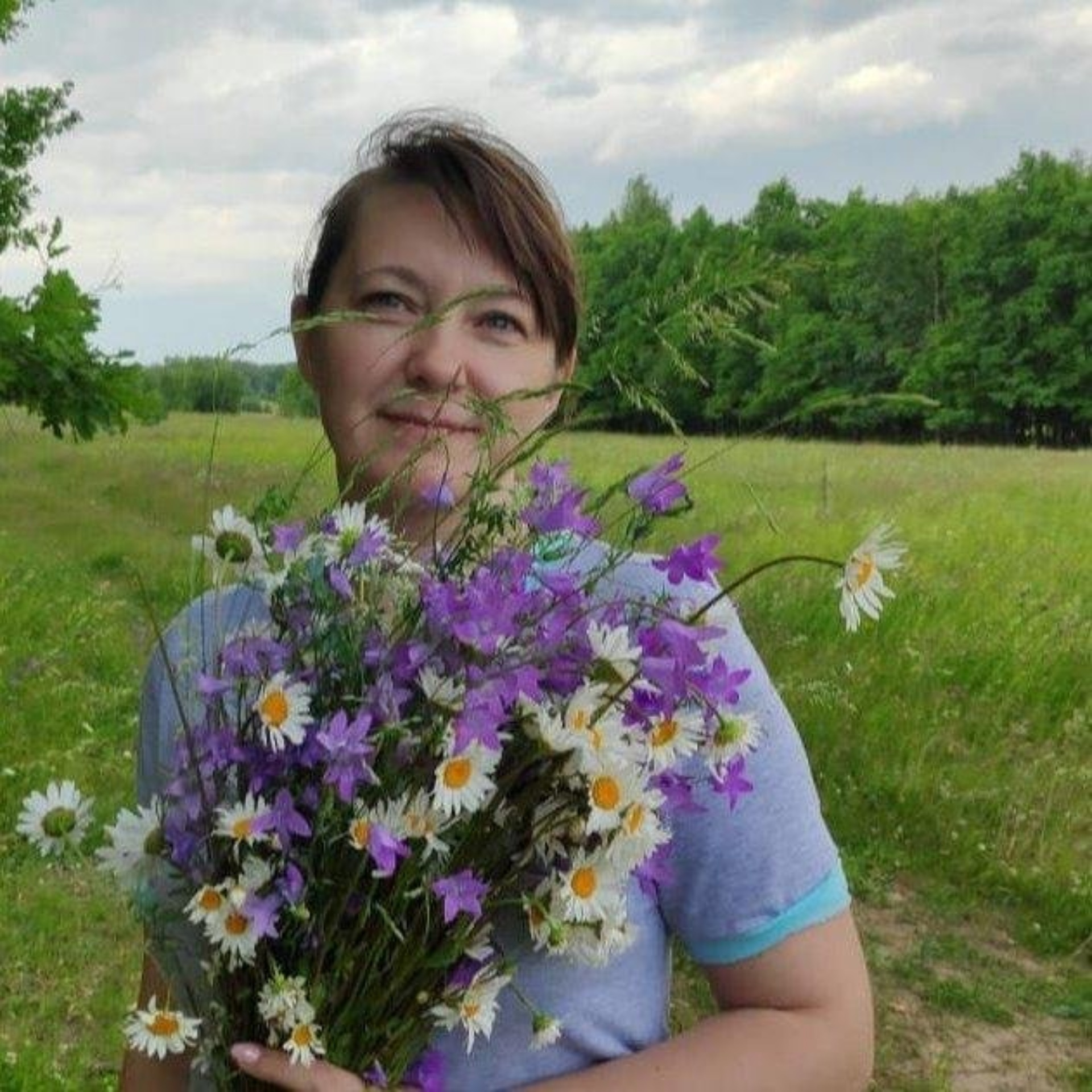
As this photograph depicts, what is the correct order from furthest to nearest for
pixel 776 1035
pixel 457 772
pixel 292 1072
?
pixel 776 1035
pixel 292 1072
pixel 457 772

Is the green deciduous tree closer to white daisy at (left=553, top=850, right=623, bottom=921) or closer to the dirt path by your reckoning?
the dirt path

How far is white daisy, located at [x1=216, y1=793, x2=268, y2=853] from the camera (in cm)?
120

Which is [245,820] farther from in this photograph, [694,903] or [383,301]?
[383,301]

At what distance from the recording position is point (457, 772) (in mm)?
1176

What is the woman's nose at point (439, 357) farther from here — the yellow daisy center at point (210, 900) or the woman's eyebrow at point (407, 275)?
the yellow daisy center at point (210, 900)

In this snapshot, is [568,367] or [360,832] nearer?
[360,832]

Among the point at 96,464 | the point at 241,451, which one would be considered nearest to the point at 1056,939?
the point at 96,464

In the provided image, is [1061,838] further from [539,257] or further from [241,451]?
[241,451]

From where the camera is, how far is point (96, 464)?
24562 mm

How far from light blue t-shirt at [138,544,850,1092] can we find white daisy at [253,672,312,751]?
221 mm

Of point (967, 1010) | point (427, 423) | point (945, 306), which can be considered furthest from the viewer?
point (945, 306)

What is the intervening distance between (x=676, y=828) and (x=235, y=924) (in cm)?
43

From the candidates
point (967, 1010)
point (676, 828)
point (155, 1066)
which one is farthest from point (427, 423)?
point (967, 1010)

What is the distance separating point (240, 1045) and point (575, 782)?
0.38 m
